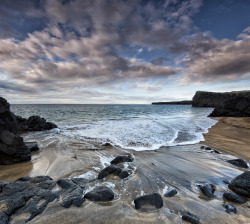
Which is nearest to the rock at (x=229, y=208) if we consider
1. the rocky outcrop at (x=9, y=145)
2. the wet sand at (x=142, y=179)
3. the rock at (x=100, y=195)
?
the wet sand at (x=142, y=179)

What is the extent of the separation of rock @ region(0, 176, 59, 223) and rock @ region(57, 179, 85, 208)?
22 cm

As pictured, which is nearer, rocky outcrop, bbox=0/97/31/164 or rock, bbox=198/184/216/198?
rock, bbox=198/184/216/198

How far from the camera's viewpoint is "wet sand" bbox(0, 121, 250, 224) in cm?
264

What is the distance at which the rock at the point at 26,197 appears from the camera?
261 centimetres

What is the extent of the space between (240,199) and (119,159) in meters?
4.17

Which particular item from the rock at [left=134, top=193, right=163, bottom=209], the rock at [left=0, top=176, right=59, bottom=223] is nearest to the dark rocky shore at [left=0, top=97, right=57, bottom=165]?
the rock at [left=0, top=176, right=59, bottom=223]

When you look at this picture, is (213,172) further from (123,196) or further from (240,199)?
(123,196)

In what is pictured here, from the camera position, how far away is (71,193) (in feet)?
10.6

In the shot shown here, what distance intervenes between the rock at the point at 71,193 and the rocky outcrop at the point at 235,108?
34424 mm

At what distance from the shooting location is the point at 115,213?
2.74 metres

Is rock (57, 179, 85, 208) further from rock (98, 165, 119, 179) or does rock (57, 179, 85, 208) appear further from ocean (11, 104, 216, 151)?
ocean (11, 104, 216, 151)

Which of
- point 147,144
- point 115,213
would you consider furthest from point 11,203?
point 147,144

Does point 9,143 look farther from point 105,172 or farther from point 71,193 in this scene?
point 105,172

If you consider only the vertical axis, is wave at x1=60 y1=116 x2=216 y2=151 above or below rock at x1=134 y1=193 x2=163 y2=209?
below
